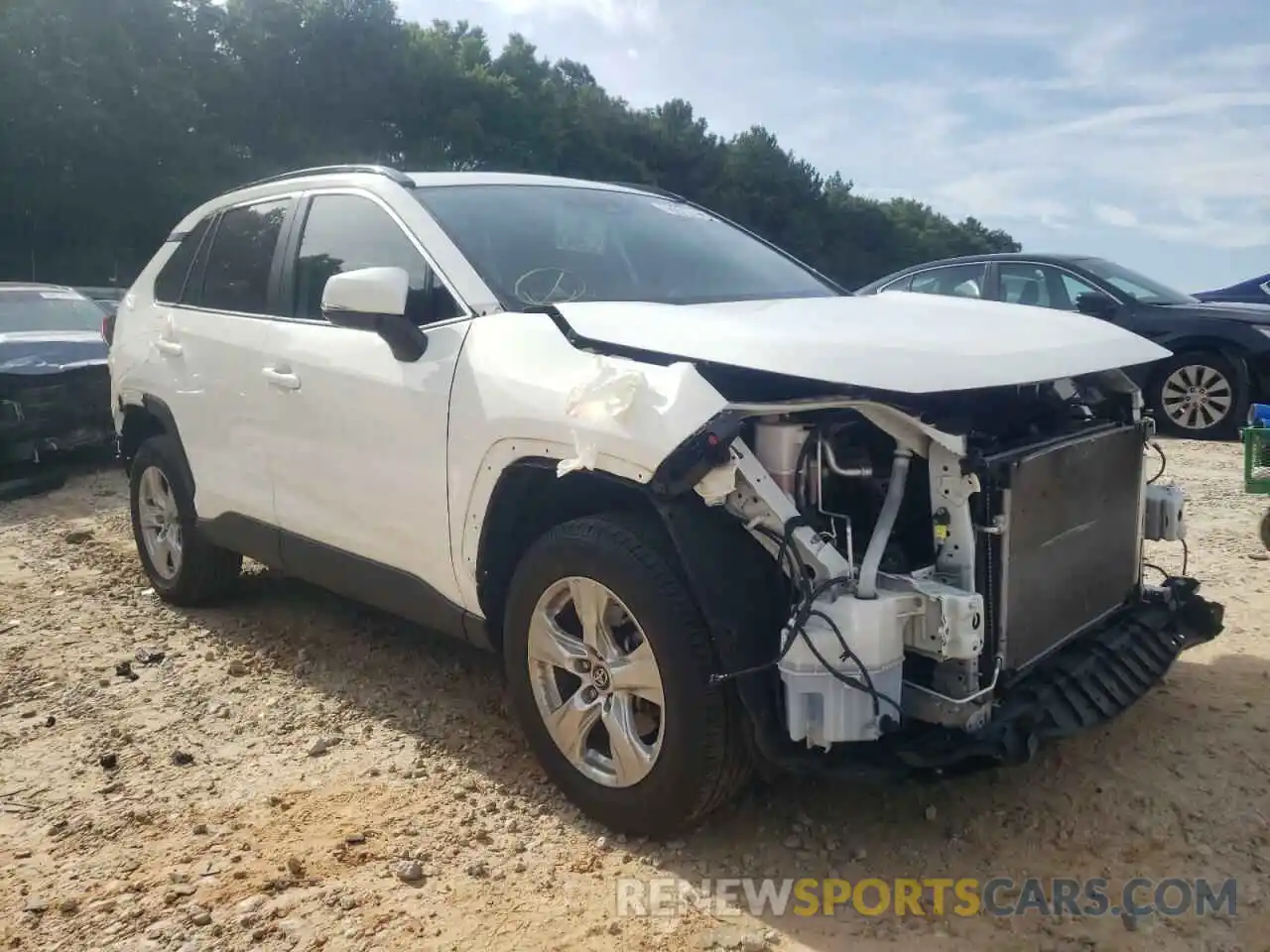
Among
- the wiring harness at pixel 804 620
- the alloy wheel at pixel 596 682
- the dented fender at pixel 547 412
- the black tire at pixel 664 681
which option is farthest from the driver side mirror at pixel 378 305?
the wiring harness at pixel 804 620

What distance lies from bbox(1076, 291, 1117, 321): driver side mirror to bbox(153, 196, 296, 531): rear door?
249 inches

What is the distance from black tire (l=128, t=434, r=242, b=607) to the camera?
4.86 m

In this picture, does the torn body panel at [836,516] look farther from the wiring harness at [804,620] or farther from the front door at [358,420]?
the front door at [358,420]

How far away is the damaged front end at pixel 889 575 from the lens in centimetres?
254

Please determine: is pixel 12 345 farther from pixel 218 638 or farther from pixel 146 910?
pixel 146 910

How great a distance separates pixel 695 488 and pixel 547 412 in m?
0.54

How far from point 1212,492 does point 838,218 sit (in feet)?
248

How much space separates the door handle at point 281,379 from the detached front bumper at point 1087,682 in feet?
8.11

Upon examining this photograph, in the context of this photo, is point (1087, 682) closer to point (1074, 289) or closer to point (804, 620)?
point (804, 620)

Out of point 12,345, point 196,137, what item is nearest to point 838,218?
point 196,137

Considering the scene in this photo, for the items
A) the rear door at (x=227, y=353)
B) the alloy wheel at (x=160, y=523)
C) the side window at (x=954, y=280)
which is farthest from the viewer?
the side window at (x=954, y=280)

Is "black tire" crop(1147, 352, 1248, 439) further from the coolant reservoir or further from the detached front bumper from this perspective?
the coolant reservoir

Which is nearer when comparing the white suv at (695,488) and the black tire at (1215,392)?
the white suv at (695,488)

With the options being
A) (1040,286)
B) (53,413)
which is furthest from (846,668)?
(53,413)
